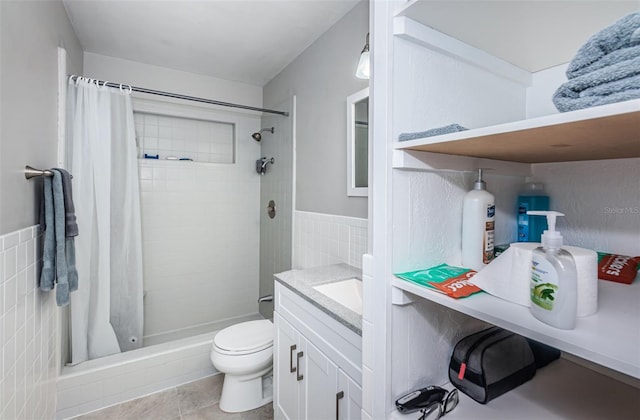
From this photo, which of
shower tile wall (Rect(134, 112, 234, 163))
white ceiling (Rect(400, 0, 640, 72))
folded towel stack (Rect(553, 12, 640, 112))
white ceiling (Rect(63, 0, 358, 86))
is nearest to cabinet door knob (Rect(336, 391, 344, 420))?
folded towel stack (Rect(553, 12, 640, 112))

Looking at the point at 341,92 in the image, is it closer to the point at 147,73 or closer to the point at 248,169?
the point at 248,169

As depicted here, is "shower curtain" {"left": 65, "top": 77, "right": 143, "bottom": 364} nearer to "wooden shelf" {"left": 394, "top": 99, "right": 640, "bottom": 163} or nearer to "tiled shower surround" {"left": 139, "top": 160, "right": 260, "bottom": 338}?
"tiled shower surround" {"left": 139, "top": 160, "right": 260, "bottom": 338}

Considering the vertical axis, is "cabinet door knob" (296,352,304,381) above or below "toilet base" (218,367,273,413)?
above

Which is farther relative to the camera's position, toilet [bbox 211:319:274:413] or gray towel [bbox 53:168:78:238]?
toilet [bbox 211:319:274:413]

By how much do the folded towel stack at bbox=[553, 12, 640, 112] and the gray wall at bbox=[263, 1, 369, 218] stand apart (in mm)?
1147

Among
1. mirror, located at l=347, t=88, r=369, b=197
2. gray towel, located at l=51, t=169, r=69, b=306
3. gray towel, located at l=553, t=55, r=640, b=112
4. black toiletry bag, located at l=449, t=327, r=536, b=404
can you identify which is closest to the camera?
gray towel, located at l=553, t=55, r=640, b=112

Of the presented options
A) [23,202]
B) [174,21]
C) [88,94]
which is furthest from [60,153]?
[174,21]

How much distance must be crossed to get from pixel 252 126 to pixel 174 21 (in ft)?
3.75

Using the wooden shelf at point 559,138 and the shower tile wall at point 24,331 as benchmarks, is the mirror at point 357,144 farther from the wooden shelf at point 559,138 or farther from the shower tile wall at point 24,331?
the shower tile wall at point 24,331

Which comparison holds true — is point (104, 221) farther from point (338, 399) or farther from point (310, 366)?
point (338, 399)

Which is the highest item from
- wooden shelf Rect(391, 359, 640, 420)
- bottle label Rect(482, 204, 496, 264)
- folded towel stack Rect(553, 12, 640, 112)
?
folded towel stack Rect(553, 12, 640, 112)

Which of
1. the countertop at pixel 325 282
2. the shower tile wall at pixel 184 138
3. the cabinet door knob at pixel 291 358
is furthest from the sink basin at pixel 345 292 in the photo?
the shower tile wall at pixel 184 138

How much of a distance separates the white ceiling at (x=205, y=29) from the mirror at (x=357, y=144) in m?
0.58

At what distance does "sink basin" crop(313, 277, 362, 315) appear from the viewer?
4.51 ft
